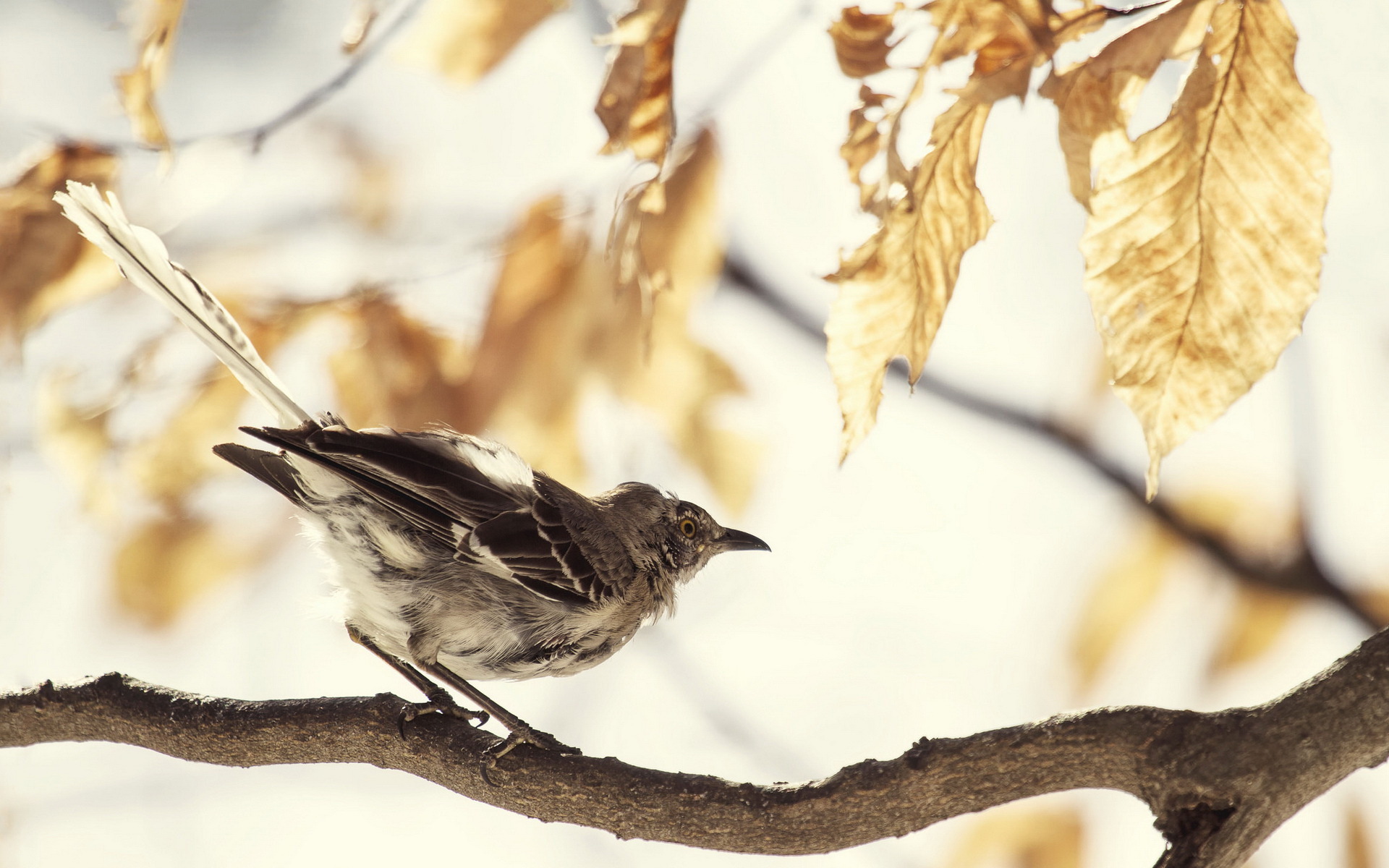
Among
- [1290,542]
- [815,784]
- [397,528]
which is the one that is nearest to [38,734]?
[397,528]

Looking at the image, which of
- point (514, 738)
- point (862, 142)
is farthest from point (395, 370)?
point (862, 142)

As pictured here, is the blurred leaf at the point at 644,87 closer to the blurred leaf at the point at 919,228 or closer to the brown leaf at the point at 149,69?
the blurred leaf at the point at 919,228

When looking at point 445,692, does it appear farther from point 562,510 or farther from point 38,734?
point 38,734

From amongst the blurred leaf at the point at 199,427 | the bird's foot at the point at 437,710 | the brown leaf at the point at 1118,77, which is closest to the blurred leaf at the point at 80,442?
the blurred leaf at the point at 199,427

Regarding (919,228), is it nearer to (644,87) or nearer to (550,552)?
(644,87)

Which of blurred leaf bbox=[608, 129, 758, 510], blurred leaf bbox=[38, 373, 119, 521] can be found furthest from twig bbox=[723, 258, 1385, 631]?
blurred leaf bbox=[38, 373, 119, 521]
